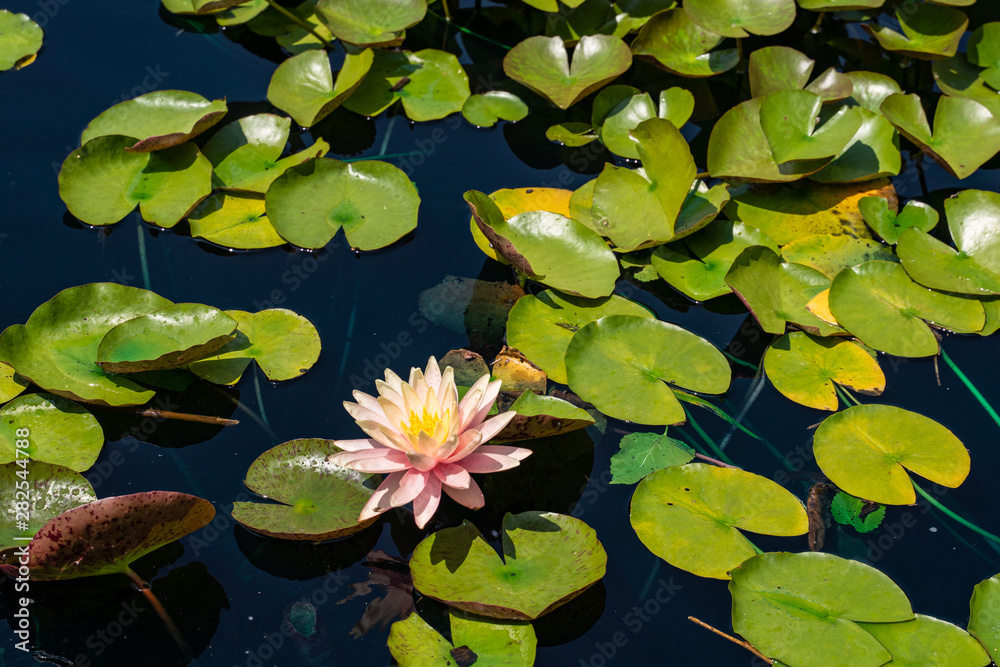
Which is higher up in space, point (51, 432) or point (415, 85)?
point (415, 85)

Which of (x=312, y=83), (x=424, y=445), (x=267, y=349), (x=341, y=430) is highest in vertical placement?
(x=312, y=83)

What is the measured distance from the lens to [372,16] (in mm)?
3533

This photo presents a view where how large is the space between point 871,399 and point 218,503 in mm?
2198

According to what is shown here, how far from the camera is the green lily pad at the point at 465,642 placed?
76.3 inches

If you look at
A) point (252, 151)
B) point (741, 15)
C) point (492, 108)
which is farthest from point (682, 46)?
point (252, 151)

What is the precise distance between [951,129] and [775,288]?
122 centimetres

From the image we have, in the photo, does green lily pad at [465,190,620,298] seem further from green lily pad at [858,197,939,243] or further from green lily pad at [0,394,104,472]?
green lily pad at [0,394,104,472]

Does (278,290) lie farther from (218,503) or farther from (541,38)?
(541,38)

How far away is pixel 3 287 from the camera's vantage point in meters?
2.75

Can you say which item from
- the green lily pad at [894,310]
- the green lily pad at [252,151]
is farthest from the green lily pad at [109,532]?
the green lily pad at [894,310]

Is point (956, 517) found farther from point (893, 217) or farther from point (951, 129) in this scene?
point (951, 129)

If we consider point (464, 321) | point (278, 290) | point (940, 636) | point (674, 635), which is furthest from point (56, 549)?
point (940, 636)

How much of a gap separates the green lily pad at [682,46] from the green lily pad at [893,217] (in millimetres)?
987

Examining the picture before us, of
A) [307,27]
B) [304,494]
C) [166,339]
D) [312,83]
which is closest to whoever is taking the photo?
[304,494]
